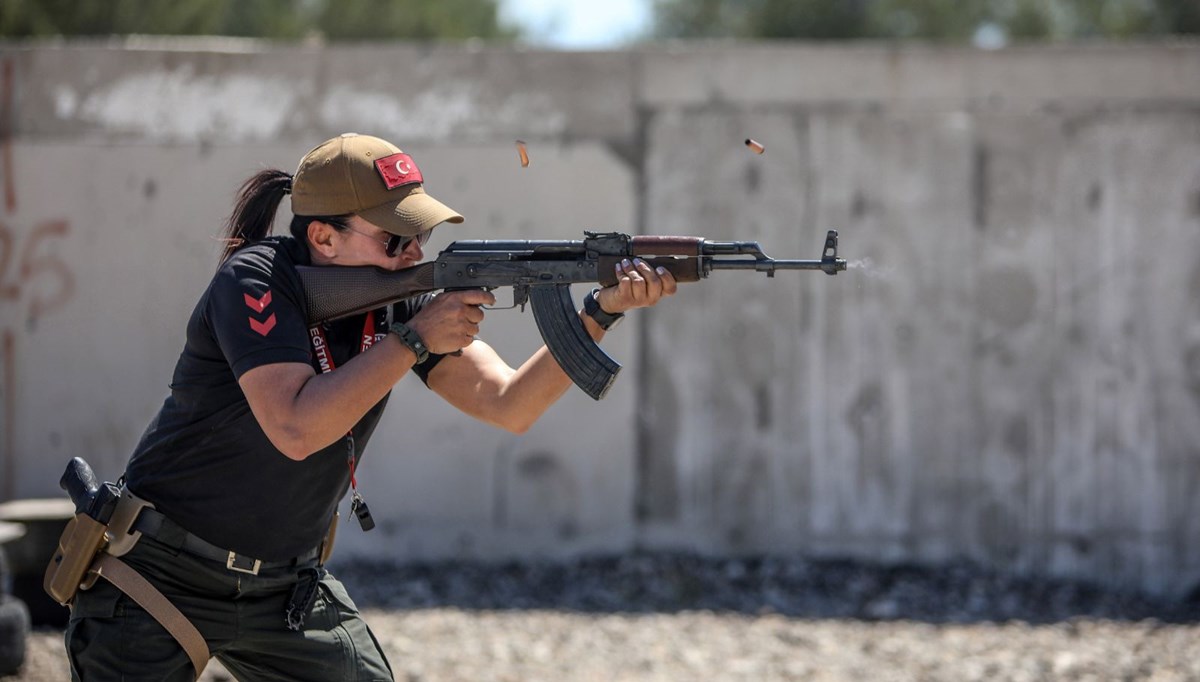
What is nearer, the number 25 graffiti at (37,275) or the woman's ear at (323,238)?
the woman's ear at (323,238)

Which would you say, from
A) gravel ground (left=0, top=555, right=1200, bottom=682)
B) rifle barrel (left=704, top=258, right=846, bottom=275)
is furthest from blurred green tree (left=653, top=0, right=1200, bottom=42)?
rifle barrel (left=704, top=258, right=846, bottom=275)

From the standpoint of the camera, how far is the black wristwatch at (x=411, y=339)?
282cm

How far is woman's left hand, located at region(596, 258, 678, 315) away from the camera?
307 cm

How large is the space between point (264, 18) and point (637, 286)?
53.9ft

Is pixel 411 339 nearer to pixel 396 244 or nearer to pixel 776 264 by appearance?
pixel 396 244

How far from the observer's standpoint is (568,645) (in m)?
5.70

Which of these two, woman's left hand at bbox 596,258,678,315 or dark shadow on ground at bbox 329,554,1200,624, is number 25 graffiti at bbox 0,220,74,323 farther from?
woman's left hand at bbox 596,258,678,315

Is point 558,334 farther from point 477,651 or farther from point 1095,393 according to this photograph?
point 1095,393

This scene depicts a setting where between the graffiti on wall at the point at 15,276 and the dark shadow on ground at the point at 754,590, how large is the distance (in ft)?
6.81

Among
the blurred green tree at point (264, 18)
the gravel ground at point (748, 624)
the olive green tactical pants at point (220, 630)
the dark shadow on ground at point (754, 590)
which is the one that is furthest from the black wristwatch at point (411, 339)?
the blurred green tree at point (264, 18)

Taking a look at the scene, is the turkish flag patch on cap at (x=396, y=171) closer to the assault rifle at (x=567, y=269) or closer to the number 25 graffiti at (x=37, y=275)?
the assault rifle at (x=567, y=269)

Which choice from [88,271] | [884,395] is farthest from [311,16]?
[884,395]

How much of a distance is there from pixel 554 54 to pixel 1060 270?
2.96m

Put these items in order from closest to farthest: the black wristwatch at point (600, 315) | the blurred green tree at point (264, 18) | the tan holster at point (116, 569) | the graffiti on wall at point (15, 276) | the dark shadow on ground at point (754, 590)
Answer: the tan holster at point (116, 569), the black wristwatch at point (600, 315), the dark shadow on ground at point (754, 590), the graffiti on wall at point (15, 276), the blurred green tree at point (264, 18)
